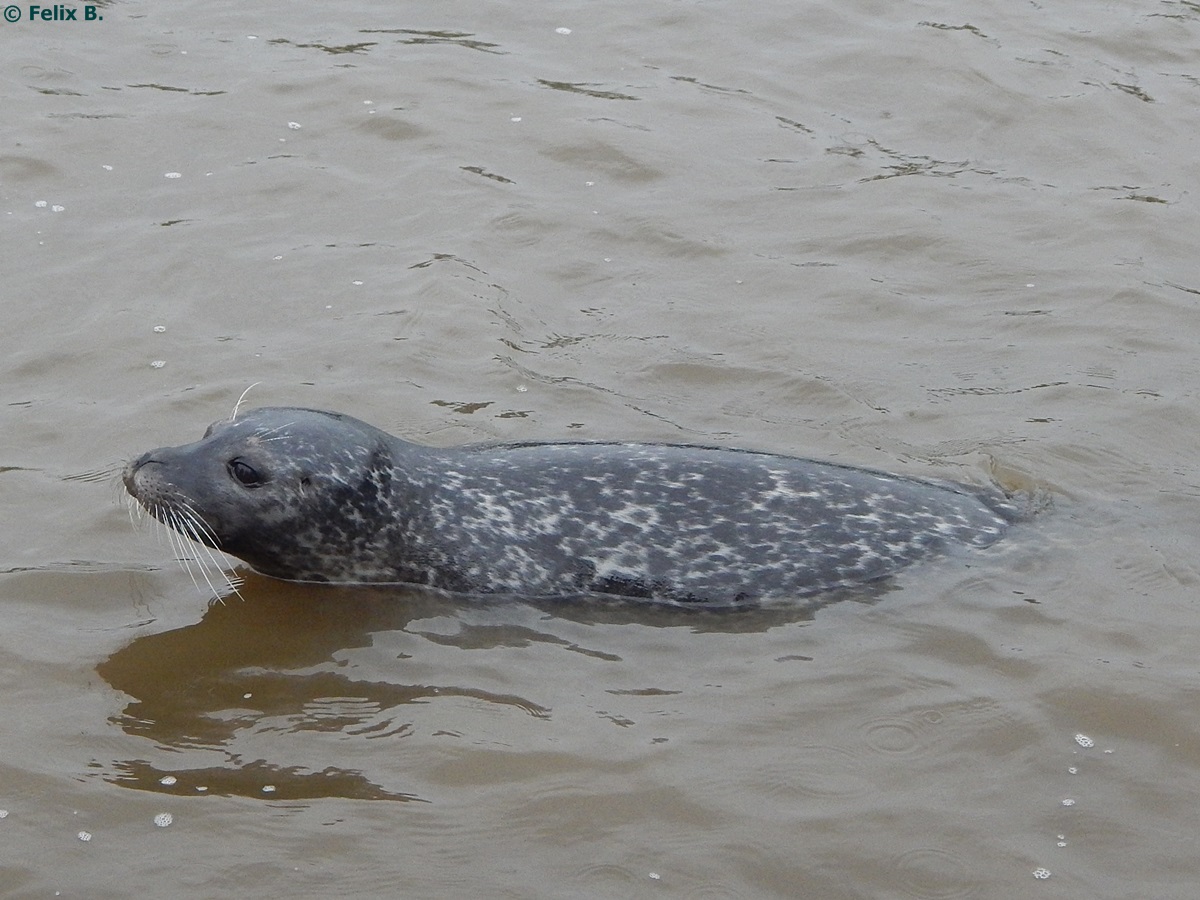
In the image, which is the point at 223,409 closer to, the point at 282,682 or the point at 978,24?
the point at 282,682

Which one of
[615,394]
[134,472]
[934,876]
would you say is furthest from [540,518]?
[934,876]

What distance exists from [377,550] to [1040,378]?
154 inches

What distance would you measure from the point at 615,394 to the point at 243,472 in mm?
2413

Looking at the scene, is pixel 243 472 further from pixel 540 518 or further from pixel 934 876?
pixel 934 876

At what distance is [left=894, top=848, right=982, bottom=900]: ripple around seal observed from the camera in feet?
17.2

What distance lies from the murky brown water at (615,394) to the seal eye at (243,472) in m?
0.58

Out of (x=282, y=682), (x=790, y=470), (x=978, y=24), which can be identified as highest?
(x=978, y=24)

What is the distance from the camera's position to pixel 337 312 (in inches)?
359

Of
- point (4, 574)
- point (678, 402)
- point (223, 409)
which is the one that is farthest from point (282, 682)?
point (678, 402)

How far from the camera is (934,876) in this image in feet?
17.5

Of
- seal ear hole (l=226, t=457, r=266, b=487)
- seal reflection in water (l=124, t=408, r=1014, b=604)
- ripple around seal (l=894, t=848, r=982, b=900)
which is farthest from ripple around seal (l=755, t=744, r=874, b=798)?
seal ear hole (l=226, t=457, r=266, b=487)

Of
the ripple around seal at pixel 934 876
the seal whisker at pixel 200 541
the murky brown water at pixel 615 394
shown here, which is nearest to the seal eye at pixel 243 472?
the seal whisker at pixel 200 541

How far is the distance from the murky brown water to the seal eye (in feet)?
1.89

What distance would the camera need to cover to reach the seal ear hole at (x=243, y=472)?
22.1 ft
